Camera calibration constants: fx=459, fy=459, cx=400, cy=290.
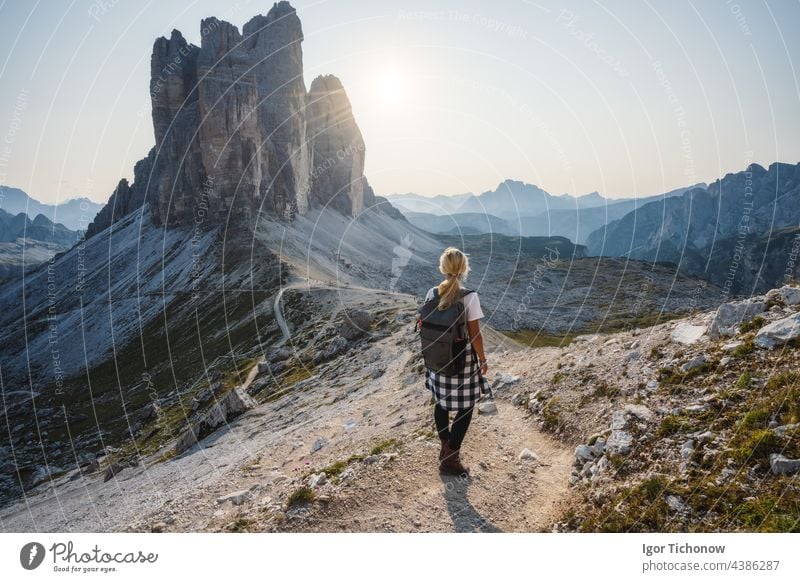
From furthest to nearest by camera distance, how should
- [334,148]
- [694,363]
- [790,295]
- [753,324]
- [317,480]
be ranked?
[334,148] < [790,295] < [753,324] < [694,363] < [317,480]

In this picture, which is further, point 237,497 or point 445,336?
point 237,497

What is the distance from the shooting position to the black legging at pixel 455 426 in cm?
923

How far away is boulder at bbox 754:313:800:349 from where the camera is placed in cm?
923

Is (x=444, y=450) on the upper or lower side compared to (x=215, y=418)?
upper

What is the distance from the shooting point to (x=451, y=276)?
8.84 meters

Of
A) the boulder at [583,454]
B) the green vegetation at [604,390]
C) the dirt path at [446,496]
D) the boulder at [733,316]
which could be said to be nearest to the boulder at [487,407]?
the dirt path at [446,496]

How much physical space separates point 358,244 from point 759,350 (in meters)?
144

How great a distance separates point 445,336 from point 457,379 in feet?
3.47

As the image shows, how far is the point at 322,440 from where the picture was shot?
16641 millimetres

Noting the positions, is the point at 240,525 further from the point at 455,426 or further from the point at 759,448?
the point at 759,448
